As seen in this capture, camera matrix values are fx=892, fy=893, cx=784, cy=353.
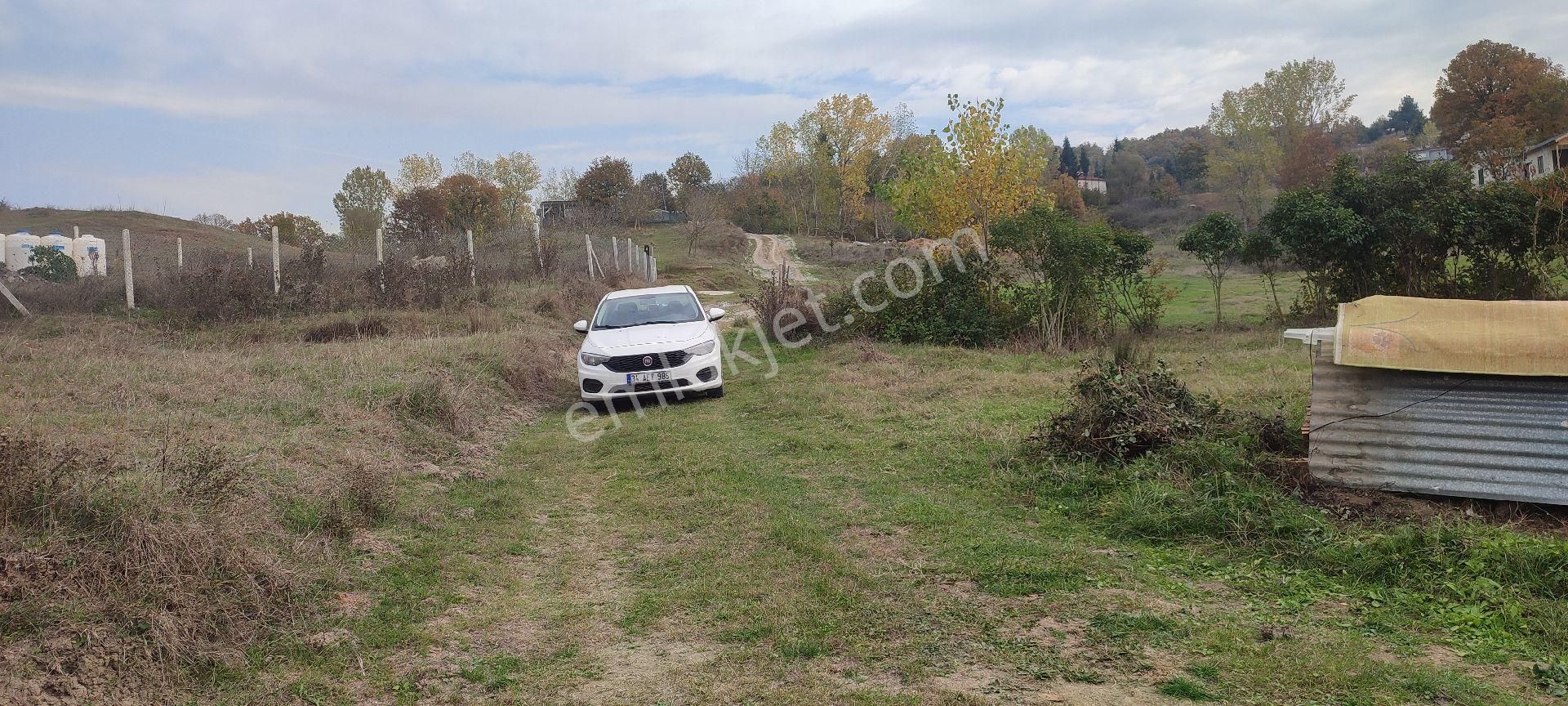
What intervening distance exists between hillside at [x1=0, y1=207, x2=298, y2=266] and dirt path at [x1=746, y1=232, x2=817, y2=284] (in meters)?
19.9

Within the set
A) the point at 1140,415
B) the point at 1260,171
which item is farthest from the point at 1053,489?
the point at 1260,171

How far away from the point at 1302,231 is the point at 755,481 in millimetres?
12696

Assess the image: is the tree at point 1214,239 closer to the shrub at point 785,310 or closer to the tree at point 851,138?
the shrub at point 785,310

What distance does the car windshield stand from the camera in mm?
11914

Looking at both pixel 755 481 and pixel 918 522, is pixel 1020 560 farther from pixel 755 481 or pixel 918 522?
pixel 755 481

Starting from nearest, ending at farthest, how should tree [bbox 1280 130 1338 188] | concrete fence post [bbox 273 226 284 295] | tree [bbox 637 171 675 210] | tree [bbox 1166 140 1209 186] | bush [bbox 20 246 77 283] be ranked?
concrete fence post [bbox 273 226 284 295] < bush [bbox 20 246 77 283] < tree [bbox 1280 130 1338 188] < tree [bbox 637 171 675 210] < tree [bbox 1166 140 1209 186]

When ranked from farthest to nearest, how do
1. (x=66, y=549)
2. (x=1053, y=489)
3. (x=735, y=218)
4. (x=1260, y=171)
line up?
(x=735, y=218) → (x=1260, y=171) → (x=1053, y=489) → (x=66, y=549)

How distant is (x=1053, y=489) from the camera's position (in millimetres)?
6520

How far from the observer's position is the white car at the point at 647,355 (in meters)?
10.7

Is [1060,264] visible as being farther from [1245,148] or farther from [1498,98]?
[1245,148]

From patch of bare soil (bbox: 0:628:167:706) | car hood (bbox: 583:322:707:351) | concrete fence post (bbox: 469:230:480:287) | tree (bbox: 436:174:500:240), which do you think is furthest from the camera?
tree (bbox: 436:174:500:240)

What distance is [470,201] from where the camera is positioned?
191 ft

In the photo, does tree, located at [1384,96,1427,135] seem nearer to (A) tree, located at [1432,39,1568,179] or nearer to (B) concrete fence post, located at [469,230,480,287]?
(A) tree, located at [1432,39,1568,179]

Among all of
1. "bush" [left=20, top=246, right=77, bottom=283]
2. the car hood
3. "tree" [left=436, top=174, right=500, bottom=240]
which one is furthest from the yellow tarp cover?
"tree" [left=436, top=174, right=500, bottom=240]
